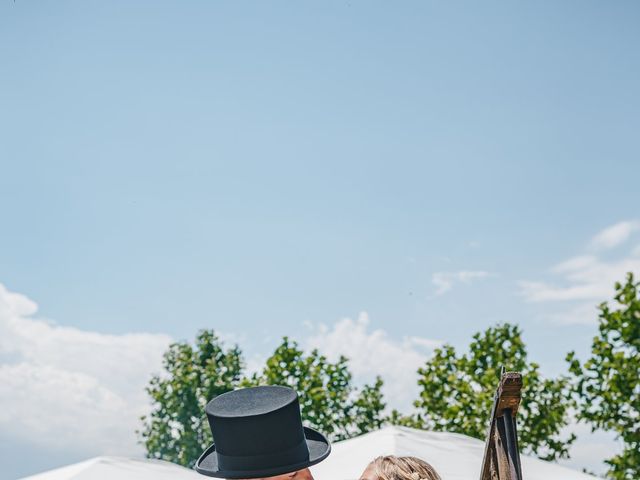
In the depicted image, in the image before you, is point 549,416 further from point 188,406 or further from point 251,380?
point 188,406

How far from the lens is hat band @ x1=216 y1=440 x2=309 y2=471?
238 cm

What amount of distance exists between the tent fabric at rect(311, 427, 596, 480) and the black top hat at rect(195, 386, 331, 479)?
4981 millimetres

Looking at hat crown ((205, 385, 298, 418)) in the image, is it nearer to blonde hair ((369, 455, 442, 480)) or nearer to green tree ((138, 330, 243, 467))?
blonde hair ((369, 455, 442, 480))

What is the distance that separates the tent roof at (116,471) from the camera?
816 centimetres

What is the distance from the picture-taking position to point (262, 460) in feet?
7.80

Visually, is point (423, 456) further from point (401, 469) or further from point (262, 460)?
point (401, 469)

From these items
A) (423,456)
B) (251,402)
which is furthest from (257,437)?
(423,456)

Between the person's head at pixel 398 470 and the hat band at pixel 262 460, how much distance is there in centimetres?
34

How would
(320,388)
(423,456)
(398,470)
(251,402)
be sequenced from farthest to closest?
1. (320,388)
2. (423,456)
3. (251,402)
4. (398,470)

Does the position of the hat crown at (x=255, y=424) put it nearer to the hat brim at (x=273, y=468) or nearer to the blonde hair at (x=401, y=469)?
the hat brim at (x=273, y=468)

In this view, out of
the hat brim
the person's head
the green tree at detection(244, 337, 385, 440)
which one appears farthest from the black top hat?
the green tree at detection(244, 337, 385, 440)

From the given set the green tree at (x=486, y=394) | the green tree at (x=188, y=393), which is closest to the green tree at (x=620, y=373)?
the green tree at (x=486, y=394)

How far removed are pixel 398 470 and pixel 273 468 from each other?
1.43 feet

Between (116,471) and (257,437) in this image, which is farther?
(116,471)
